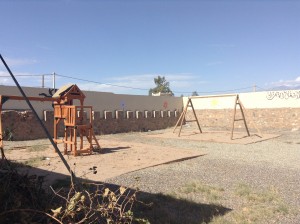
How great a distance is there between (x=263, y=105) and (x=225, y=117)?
2902 mm

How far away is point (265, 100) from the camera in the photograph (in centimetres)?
2334

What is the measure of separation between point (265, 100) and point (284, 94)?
1331 millimetres

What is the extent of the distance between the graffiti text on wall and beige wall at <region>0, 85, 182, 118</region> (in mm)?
7355

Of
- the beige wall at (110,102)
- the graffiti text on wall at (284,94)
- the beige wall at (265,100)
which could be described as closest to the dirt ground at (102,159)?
the beige wall at (110,102)

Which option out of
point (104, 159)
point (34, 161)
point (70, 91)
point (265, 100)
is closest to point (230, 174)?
point (104, 159)

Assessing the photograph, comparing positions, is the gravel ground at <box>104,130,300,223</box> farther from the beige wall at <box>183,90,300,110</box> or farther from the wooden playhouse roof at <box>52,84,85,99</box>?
the beige wall at <box>183,90,300,110</box>

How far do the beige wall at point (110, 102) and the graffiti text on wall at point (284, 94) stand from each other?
7355 mm

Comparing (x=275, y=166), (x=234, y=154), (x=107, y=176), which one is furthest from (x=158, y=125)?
(x=107, y=176)

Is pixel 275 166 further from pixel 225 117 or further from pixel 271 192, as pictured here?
pixel 225 117

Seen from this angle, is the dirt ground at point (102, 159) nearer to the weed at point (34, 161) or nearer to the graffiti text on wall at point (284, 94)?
the weed at point (34, 161)

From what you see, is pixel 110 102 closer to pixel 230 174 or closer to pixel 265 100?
pixel 265 100

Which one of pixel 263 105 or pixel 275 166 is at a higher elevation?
pixel 263 105

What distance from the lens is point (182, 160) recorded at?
398 inches

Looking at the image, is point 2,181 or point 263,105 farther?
point 263,105
